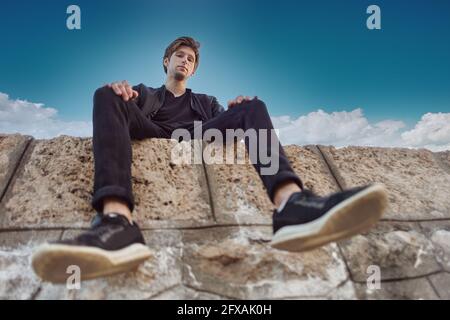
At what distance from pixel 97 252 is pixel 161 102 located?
1340 millimetres

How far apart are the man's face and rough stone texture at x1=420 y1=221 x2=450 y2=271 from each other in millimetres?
1599

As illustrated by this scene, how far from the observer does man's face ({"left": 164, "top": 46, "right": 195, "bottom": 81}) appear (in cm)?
229

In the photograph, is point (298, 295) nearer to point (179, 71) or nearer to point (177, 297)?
point (177, 297)

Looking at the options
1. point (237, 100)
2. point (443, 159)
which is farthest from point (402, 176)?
point (237, 100)

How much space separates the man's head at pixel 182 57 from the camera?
7.52ft

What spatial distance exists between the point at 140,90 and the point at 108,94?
0.69 m

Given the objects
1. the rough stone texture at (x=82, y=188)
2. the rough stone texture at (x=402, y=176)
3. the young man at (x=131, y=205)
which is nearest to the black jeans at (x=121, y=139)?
the young man at (x=131, y=205)

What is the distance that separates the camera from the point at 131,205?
1145mm

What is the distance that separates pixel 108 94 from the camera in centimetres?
138

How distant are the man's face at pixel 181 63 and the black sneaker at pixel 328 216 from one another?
145 cm

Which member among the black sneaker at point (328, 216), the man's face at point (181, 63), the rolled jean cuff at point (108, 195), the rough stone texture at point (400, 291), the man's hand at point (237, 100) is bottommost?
the rough stone texture at point (400, 291)

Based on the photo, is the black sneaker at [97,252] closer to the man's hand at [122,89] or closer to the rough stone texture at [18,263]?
the rough stone texture at [18,263]

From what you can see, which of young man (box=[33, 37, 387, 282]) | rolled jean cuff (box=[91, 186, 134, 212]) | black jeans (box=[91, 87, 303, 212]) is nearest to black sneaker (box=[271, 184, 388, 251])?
young man (box=[33, 37, 387, 282])

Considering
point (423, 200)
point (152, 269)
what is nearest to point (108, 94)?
point (152, 269)
